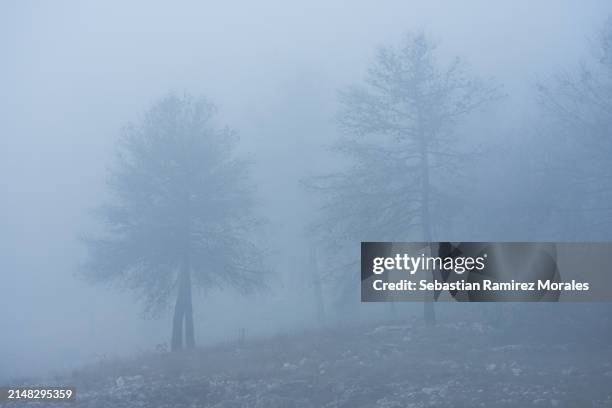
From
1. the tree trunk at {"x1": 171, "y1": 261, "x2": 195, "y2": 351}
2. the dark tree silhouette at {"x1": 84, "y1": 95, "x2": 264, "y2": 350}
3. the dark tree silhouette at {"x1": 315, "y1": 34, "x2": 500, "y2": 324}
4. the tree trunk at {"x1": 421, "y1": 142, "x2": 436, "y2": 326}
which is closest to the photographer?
the tree trunk at {"x1": 421, "y1": 142, "x2": 436, "y2": 326}

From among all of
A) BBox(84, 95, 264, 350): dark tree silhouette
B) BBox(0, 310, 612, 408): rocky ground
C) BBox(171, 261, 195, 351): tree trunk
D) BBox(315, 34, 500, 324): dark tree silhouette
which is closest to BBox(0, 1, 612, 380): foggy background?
BBox(315, 34, 500, 324): dark tree silhouette

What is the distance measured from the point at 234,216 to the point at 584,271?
10307 mm

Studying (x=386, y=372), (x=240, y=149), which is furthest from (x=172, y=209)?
(x=386, y=372)

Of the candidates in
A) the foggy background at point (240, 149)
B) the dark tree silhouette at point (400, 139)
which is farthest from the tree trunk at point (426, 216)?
the foggy background at point (240, 149)

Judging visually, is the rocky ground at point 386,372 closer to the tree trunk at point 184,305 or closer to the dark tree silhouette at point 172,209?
the tree trunk at point 184,305

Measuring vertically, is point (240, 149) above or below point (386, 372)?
above

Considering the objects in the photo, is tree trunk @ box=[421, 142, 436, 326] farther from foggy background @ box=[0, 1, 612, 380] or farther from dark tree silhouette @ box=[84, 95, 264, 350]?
dark tree silhouette @ box=[84, 95, 264, 350]

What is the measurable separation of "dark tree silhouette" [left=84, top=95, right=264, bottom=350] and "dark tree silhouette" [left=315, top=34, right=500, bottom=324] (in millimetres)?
3779

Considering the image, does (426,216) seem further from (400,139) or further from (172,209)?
(172,209)

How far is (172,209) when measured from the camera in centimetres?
1931

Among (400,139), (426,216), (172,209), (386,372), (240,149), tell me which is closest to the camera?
(386,372)

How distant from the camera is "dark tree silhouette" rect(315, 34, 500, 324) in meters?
16.9

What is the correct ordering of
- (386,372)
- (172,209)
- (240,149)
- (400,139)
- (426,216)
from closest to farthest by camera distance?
(386,372), (426,216), (400,139), (172,209), (240,149)

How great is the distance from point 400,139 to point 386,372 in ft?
21.3
